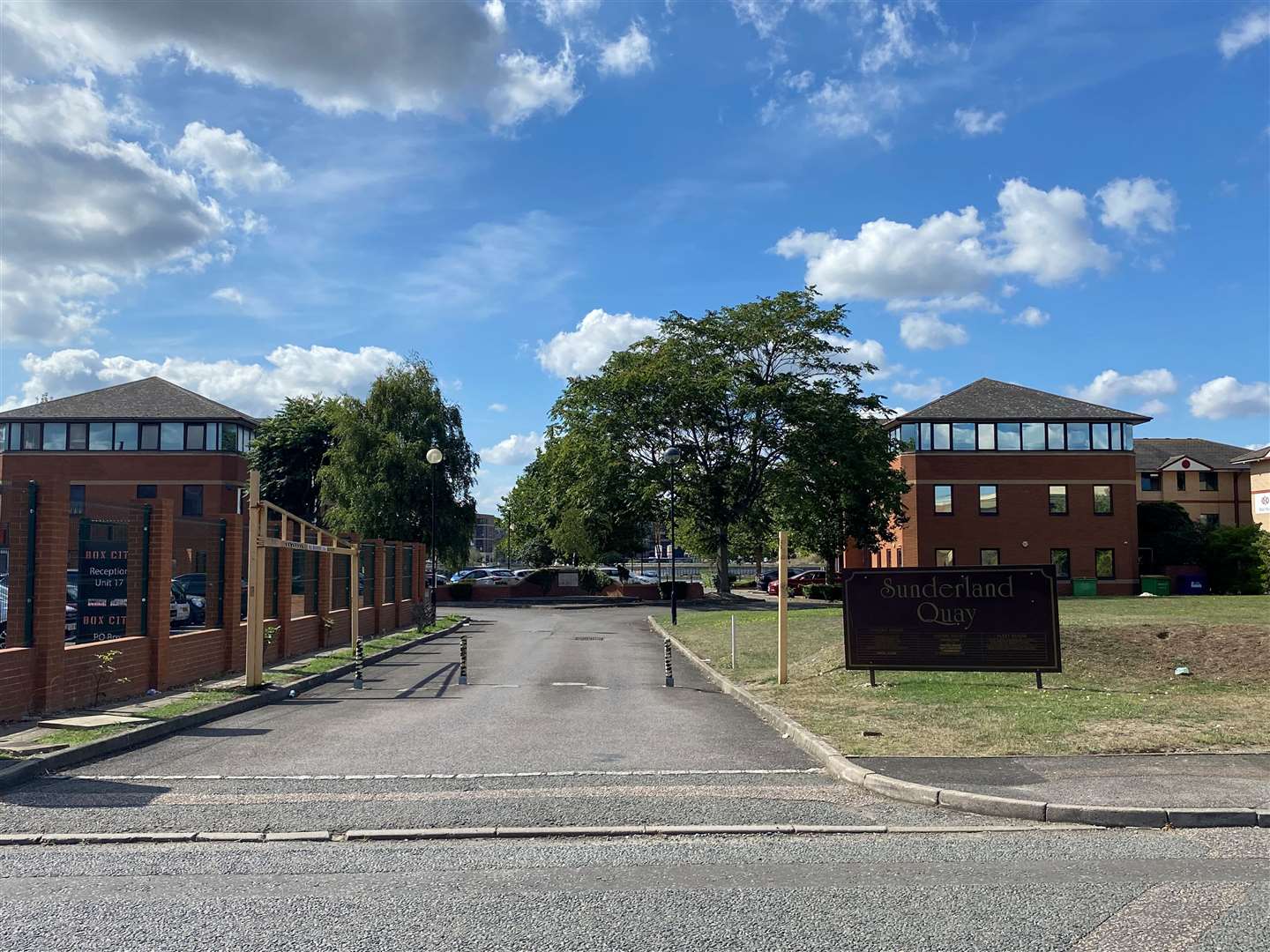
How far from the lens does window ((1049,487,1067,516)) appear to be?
53.6 m

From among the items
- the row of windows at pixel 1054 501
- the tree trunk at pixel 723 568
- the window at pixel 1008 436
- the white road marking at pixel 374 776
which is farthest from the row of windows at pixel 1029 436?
the white road marking at pixel 374 776

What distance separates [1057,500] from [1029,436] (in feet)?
12.0

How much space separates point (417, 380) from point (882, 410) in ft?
74.7

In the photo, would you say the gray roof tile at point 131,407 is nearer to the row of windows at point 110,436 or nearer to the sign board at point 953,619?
the row of windows at point 110,436

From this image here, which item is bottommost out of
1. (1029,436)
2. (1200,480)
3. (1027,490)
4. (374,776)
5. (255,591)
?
(374,776)

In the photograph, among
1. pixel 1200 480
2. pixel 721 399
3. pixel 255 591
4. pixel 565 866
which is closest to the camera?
pixel 565 866

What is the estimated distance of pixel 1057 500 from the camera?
53719 millimetres

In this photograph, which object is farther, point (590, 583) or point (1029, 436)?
point (590, 583)

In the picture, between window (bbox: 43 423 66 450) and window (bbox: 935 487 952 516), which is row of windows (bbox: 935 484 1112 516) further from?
window (bbox: 43 423 66 450)

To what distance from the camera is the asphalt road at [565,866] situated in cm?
507

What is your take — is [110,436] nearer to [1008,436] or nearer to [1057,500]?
[1008,436]

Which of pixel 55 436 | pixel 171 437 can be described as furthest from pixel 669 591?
pixel 55 436

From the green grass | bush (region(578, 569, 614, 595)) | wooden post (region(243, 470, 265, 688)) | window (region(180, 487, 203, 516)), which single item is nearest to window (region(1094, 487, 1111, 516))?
bush (region(578, 569, 614, 595))

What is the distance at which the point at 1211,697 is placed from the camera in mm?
12633
